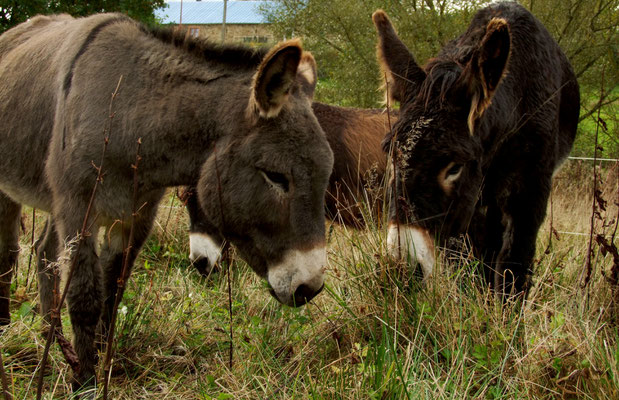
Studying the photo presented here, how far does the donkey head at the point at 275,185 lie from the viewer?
239cm

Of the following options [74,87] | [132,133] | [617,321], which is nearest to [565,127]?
[617,321]

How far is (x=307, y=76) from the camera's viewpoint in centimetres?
A: 306

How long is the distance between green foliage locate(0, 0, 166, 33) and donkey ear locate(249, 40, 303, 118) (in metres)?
8.41

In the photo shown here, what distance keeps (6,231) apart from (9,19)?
8.82 metres

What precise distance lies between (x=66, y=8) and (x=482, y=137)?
9.56 m

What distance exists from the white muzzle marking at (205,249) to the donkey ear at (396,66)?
153 cm

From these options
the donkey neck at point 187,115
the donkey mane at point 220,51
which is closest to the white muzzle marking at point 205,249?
the donkey neck at point 187,115

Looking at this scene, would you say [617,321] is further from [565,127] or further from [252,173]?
[252,173]

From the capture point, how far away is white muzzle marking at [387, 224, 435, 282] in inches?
105

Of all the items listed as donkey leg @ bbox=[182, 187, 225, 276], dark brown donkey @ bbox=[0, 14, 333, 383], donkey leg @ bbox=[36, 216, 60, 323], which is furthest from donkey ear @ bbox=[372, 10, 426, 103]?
donkey leg @ bbox=[36, 216, 60, 323]

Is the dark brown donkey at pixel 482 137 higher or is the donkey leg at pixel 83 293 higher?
the dark brown donkey at pixel 482 137

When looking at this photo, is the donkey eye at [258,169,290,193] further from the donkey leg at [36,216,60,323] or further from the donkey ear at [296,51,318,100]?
the donkey leg at [36,216,60,323]

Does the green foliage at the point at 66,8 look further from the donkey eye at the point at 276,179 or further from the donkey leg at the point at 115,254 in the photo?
the donkey eye at the point at 276,179

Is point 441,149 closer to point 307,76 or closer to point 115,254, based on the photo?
point 307,76
